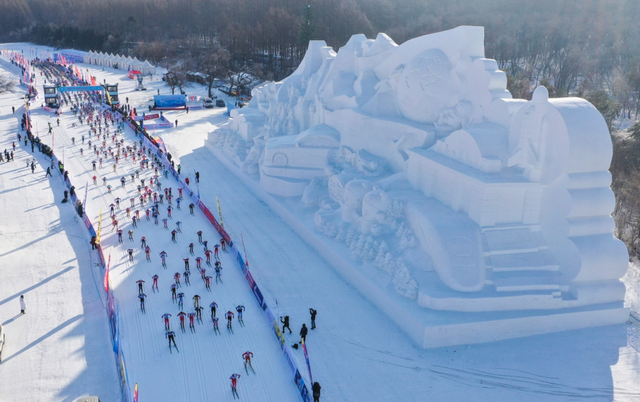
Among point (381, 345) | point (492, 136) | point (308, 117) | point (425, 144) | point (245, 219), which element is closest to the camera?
point (381, 345)

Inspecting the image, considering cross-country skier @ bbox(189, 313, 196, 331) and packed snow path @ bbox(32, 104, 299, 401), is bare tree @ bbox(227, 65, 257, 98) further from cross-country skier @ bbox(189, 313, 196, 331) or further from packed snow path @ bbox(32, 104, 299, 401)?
cross-country skier @ bbox(189, 313, 196, 331)

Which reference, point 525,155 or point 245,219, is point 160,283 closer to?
point 245,219

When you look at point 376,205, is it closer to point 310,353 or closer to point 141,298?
point 310,353

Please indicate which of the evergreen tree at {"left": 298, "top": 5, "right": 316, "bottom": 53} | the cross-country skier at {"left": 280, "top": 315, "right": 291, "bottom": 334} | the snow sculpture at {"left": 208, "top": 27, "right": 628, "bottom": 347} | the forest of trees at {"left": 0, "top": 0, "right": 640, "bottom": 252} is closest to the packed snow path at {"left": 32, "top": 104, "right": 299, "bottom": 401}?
the cross-country skier at {"left": 280, "top": 315, "right": 291, "bottom": 334}

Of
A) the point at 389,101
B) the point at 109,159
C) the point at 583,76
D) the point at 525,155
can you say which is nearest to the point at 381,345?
the point at 525,155

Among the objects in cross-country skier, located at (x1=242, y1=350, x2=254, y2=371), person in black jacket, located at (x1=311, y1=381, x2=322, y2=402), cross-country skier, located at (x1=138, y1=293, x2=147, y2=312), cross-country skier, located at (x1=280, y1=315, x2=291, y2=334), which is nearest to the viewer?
person in black jacket, located at (x1=311, y1=381, x2=322, y2=402)

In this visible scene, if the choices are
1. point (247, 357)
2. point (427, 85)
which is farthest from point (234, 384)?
A: point (427, 85)

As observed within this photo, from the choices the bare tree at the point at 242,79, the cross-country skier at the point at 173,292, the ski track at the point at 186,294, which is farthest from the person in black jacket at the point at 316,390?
the bare tree at the point at 242,79
